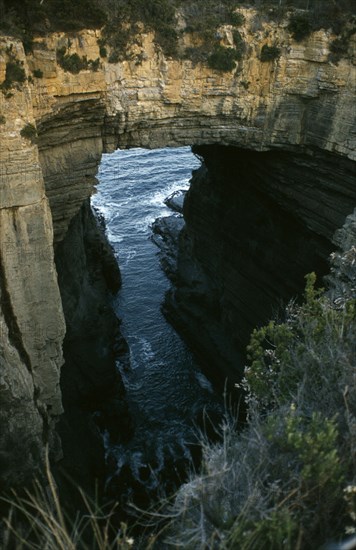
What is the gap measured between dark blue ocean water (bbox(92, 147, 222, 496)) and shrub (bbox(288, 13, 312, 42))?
11.0m

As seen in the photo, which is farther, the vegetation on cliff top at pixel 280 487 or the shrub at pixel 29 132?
the shrub at pixel 29 132

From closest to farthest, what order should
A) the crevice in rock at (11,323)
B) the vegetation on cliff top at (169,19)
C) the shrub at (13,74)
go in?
the shrub at (13,74) < the vegetation on cliff top at (169,19) < the crevice in rock at (11,323)

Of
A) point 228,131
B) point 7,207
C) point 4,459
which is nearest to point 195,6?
point 228,131

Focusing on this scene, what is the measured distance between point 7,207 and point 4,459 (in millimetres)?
6007

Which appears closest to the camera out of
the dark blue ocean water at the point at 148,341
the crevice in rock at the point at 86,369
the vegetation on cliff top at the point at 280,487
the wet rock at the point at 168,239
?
the vegetation on cliff top at the point at 280,487

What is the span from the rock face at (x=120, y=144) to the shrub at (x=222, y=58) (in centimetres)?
27

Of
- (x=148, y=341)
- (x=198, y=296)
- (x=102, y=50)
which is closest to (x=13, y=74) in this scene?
(x=102, y=50)

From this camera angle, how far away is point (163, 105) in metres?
13.9

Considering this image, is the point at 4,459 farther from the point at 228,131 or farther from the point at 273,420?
the point at 228,131

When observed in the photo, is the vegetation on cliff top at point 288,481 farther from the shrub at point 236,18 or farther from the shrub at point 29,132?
the shrub at point 236,18

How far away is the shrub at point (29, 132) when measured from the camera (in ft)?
37.2

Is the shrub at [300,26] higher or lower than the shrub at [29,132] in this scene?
higher

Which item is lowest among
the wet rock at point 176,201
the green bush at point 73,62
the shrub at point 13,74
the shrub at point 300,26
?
the wet rock at point 176,201

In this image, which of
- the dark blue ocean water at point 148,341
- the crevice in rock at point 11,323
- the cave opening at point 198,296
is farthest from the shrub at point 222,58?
the dark blue ocean water at point 148,341
